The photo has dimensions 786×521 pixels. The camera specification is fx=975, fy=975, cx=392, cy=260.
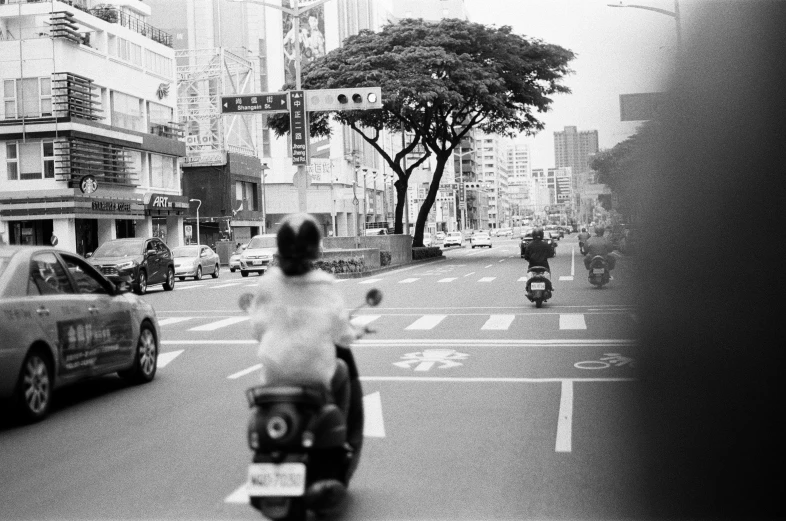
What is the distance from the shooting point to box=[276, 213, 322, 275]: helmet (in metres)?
5.00

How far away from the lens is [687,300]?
383 cm

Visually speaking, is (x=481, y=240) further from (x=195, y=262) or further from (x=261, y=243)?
(x=195, y=262)

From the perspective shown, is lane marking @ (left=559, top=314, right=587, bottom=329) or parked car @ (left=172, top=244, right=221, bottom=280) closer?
lane marking @ (left=559, top=314, right=587, bottom=329)

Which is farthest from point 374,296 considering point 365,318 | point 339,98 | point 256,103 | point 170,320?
point 256,103

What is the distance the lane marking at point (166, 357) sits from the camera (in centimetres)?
1283

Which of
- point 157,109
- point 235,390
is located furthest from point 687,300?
point 157,109

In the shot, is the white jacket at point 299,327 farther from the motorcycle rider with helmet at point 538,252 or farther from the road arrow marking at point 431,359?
the motorcycle rider with helmet at point 538,252

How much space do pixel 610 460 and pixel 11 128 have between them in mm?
41033

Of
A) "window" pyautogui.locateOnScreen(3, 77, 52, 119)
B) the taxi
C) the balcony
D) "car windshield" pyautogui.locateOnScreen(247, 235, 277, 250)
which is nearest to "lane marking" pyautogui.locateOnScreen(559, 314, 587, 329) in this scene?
the taxi

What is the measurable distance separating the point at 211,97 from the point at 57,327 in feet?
219

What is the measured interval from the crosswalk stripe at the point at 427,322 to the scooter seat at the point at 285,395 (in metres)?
12.6

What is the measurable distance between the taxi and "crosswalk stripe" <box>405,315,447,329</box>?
7.11 m

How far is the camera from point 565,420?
8.41 meters

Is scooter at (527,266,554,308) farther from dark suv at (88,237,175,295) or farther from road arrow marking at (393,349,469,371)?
dark suv at (88,237,175,295)
